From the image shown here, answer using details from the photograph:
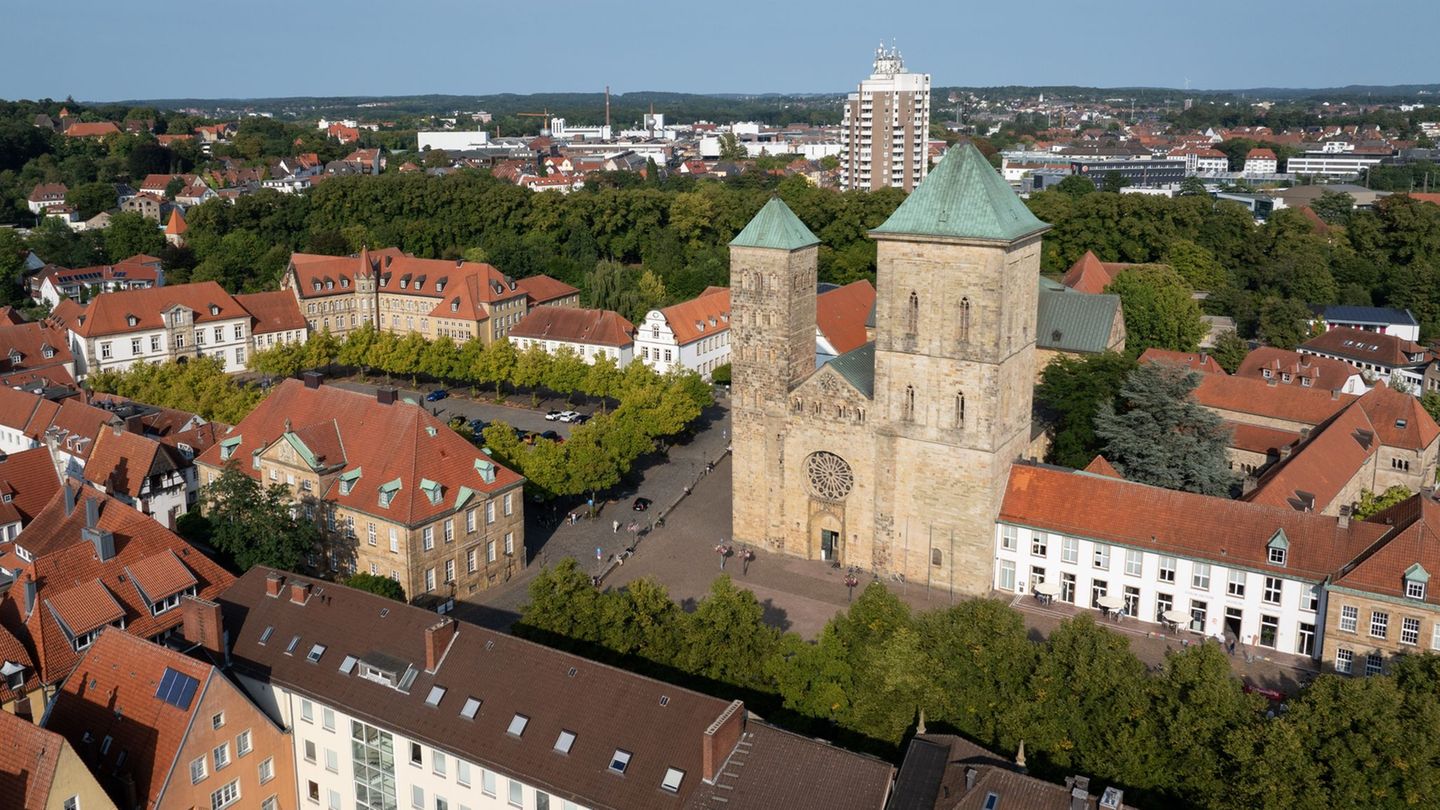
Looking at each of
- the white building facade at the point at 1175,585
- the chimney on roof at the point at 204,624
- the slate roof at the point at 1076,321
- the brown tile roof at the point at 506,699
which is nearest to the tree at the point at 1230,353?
the slate roof at the point at 1076,321

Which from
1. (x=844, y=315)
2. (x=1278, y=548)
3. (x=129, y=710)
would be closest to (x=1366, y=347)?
(x=844, y=315)

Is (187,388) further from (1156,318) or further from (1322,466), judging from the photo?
(1156,318)

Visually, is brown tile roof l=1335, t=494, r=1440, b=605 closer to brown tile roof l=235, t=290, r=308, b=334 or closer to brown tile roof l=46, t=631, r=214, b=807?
brown tile roof l=46, t=631, r=214, b=807

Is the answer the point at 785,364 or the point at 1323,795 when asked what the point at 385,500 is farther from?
the point at 1323,795

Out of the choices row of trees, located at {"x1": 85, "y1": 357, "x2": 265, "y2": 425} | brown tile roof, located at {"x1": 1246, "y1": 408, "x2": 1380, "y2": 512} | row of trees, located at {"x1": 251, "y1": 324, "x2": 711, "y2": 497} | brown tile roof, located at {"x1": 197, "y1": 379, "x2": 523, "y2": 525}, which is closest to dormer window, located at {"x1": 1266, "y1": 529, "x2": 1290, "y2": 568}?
brown tile roof, located at {"x1": 1246, "y1": 408, "x2": 1380, "y2": 512}

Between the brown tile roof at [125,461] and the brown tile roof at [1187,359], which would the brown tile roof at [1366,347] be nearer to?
the brown tile roof at [1187,359]

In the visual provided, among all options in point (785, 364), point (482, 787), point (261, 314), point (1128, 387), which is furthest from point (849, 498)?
point (261, 314)
